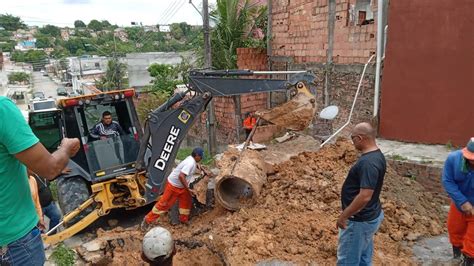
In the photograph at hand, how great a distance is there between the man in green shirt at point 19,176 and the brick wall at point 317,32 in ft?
24.3

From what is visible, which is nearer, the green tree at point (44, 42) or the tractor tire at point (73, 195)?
the tractor tire at point (73, 195)

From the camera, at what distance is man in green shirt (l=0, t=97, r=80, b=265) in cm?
210

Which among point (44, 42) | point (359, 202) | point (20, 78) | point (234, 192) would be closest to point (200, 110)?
point (234, 192)

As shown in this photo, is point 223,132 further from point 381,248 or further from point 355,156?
point 381,248

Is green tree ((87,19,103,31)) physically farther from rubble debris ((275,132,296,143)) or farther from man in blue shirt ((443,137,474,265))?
man in blue shirt ((443,137,474,265))

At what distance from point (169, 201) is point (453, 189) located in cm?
396

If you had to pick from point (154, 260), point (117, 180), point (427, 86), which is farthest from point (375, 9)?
point (154, 260)

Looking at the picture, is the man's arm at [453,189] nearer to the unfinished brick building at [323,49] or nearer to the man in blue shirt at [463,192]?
the man in blue shirt at [463,192]

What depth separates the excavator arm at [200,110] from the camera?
18.9 ft

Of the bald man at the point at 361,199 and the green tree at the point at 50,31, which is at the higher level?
the green tree at the point at 50,31

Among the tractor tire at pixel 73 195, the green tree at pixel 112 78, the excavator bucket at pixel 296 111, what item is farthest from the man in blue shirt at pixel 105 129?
the green tree at pixel 112 78

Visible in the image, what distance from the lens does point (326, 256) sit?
4.68 meters

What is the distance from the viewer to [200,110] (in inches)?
241

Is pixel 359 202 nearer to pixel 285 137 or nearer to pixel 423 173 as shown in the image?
pixel 423 173
